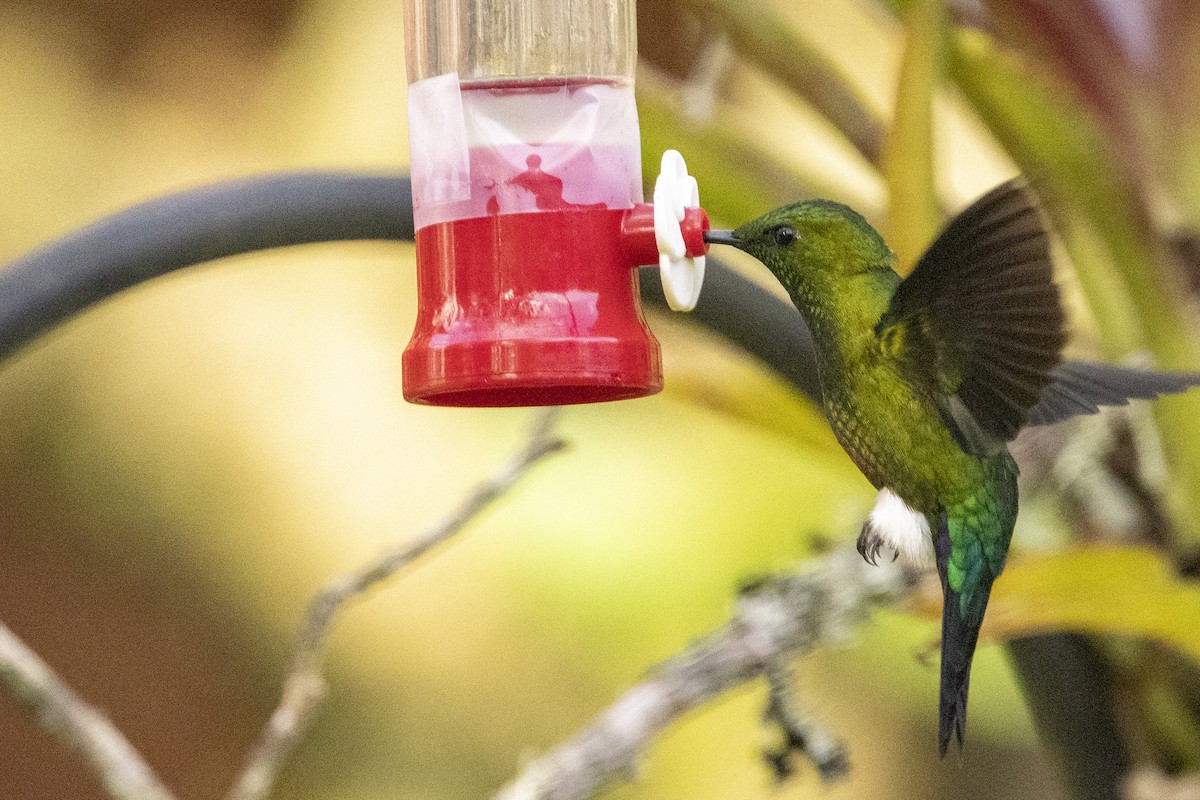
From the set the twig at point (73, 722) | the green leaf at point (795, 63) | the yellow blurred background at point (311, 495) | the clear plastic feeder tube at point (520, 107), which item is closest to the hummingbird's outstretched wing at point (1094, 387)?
the clear plastic feeder tube at point (520, 107)

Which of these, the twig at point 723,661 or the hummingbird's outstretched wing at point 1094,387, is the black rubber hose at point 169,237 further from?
the hummingbird's outstretched wing at point 1094,387

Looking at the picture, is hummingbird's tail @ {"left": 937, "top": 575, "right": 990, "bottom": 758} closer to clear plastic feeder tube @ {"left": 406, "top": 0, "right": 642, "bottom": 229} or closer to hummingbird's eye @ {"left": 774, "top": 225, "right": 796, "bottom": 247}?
hummingbird's eye @ {"left": 774, "top": 225, "right": 796, "bottom": 247}

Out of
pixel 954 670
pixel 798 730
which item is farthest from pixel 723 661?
pixel 954 670

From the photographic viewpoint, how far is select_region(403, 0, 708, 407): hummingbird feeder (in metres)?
1.03

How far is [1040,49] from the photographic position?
1.41 metres

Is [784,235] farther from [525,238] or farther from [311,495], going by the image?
[311,495]

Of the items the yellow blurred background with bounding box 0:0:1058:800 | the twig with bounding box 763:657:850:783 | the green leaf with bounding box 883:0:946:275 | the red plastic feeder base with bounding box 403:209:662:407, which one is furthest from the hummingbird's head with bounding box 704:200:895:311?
the yellow blurred background with bounding box 0:0:1058:800

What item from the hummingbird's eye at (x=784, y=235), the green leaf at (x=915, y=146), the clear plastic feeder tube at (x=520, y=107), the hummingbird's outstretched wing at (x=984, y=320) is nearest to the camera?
the hummingbird's outstretched wing at (x=984, y=320)

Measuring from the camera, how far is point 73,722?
41.2 inches

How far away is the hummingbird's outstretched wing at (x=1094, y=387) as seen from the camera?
1.03m

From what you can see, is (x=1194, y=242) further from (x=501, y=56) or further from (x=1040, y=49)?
(x=501, y=56)

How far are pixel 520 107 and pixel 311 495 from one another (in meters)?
1.77

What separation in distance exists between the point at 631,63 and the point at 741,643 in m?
0.53

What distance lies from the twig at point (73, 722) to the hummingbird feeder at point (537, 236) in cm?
33
